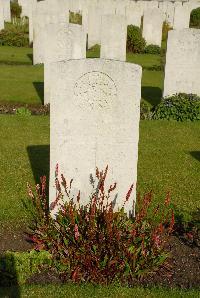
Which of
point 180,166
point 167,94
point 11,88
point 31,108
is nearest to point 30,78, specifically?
point 11,88

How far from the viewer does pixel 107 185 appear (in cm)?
556

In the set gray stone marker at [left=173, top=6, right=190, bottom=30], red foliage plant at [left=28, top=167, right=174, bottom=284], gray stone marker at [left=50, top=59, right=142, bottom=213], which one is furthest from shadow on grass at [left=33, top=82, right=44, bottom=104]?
gray stone marker at [left=173, top=6, right=190, bottom=30]

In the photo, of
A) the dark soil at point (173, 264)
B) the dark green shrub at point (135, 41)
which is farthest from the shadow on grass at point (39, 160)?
the dark green shrub at point (135, 41)

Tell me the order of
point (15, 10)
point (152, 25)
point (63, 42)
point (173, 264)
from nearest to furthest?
point (173, 264) < point (63, 42) < point (152, 25) < point (15, 10)

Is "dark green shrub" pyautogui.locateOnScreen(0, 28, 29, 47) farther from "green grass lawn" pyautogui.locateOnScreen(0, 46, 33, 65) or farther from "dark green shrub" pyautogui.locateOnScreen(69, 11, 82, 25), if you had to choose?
"dark green shrub" pyautogui.locateOnScreen(69, 11, 82, 25)

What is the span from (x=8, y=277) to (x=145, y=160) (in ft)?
14.1

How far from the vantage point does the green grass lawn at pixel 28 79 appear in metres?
13.6

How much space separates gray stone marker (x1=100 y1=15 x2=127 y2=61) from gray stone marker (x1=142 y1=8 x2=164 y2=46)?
7828 mm

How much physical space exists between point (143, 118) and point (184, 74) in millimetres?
1599

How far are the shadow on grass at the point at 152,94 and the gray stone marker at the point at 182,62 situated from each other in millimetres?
1466

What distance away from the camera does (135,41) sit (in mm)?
22953

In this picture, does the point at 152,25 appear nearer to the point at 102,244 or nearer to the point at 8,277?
the point at 102,244

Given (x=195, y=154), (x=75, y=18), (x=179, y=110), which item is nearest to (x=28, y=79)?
(x=179, y=110)

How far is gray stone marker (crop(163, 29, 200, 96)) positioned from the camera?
38.2 feet
